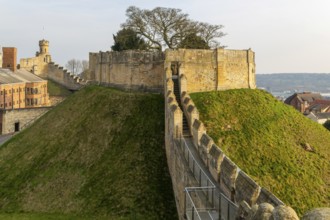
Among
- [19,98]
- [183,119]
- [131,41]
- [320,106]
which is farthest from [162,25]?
[320,106]

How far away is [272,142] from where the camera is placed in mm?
27375

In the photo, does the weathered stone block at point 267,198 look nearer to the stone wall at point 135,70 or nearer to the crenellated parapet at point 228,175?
the crenellated parapet at point 228,175

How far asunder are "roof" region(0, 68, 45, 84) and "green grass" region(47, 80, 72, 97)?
2.71 m

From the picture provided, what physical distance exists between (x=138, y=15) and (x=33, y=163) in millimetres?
20987

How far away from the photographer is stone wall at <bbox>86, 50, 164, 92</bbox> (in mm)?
31066

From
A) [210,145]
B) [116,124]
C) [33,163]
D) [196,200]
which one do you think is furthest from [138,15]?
[196,200]

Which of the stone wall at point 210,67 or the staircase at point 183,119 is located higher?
the stone wall at point 210,67

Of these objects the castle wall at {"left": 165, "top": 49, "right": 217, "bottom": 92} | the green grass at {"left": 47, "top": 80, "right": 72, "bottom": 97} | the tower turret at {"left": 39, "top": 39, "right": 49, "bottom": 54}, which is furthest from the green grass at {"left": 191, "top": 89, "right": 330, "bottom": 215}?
the tower turret at {"left": 39, "top": 39, "right": 49, "bottom": 54}

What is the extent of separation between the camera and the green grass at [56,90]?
6875cm

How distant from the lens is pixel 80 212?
21844 mm

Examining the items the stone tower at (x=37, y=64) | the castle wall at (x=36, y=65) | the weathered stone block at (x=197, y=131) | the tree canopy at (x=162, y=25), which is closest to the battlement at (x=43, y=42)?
the stone tower at (x=37, y=64)

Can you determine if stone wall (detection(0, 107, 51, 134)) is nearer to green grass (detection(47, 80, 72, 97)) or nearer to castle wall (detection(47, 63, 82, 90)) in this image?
green grass (detection(47, 80, 72, 97))

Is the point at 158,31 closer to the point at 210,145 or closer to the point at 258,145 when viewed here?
the point at 258,145

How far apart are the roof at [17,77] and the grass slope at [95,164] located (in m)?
29.4
